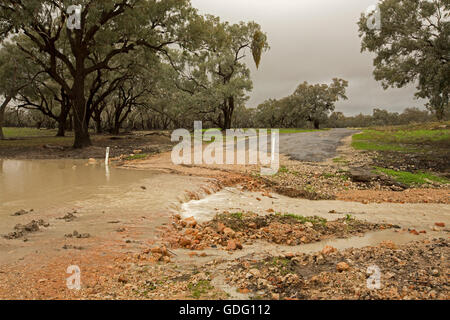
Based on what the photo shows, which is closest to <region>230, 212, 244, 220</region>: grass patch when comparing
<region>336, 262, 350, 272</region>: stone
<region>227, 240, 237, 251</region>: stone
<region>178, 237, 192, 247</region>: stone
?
<region>227, 240, 237, 251</region>: stone

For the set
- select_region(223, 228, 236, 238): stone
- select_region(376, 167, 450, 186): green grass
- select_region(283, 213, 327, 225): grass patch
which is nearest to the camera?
select_region(223, 228, 236, 238): stone

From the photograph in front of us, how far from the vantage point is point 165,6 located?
60.6 feet

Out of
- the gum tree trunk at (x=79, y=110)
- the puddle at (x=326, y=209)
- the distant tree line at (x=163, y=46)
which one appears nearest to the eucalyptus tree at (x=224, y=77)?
the distant tree line at (x=163, y=46)

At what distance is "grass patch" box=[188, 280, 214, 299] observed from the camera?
3050 millimetres

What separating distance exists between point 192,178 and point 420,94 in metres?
16.2

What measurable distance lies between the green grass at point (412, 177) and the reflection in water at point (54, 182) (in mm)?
8994

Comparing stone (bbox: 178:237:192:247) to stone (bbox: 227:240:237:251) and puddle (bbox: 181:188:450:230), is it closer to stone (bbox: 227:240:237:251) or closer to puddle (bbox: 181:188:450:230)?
stone (bbox: 227:240:237:251)

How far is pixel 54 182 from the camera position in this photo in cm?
994

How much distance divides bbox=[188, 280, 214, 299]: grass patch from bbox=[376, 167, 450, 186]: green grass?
30.5 ft

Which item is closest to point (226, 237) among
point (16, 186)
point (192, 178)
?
point (192, 178)

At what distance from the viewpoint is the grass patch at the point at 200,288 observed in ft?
10.0

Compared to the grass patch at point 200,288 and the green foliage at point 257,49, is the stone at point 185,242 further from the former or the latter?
the green foliage at point 257,49

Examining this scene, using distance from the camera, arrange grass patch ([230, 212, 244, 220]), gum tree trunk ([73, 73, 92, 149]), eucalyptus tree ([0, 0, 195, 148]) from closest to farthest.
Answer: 1. grass patch ([230, 212, 244, 220])
2. eucalyptus tree ([0, 0, 195, 148])
3. gum tree trunk ([73, 73, 92, 149])
